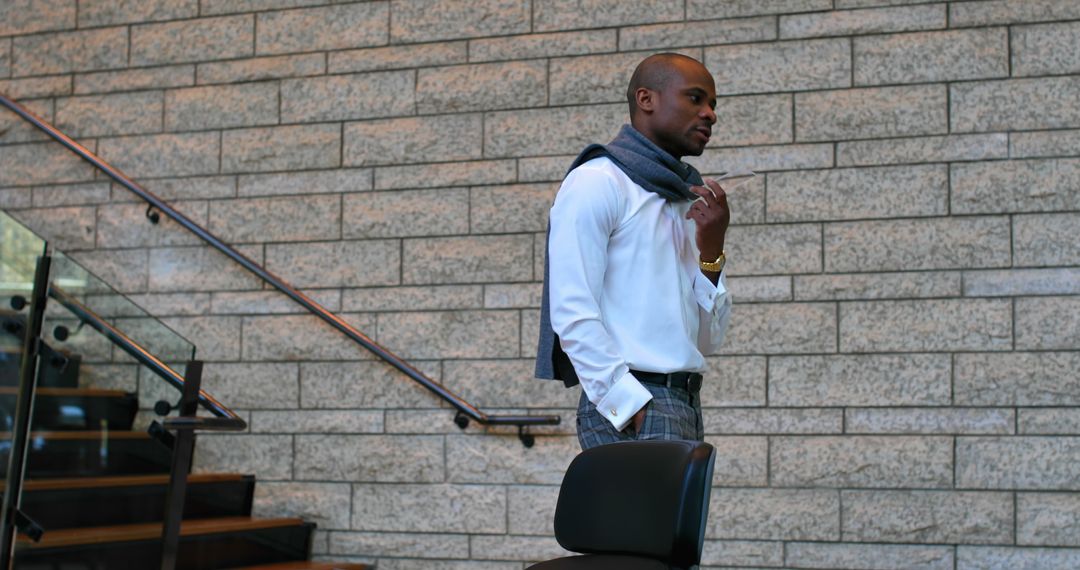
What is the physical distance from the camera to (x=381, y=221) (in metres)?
4.90

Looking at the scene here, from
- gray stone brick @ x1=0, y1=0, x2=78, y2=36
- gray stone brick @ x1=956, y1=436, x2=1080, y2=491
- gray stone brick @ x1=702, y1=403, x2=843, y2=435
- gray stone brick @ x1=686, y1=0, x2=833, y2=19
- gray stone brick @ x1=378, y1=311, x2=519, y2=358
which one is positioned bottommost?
gray stone brick @ x1=956, y1=436, x2=1080, y2=491

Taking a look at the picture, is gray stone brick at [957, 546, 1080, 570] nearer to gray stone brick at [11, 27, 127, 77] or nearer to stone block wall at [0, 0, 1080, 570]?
stone block wall at [0, 0, 1080, 570]

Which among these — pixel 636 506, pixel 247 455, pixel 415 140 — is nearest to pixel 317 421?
pixel 247 455

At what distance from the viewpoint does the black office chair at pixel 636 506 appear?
1899 millimetres

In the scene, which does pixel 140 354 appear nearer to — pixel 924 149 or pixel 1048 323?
pixel 924 149

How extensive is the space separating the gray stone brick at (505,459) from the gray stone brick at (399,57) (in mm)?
1407

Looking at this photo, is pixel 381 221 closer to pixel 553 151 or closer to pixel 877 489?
pixel 553 151

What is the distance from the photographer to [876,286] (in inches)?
171

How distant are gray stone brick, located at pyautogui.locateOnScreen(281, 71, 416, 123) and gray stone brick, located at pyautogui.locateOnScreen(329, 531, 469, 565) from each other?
1571mm

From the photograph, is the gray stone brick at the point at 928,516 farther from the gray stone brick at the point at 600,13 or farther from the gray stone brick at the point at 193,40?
the gray stone brick at the point at 193,40

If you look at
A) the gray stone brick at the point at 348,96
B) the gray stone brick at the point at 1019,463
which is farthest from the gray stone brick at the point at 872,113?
the gray stone brick at the point at 348,96

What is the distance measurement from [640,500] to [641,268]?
1.69 ft

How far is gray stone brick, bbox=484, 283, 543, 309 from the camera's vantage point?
15.3ft

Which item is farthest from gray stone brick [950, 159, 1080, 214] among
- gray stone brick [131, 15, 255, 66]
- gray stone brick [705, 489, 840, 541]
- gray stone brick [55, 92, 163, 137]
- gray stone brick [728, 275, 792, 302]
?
gray stone brick [55, 92, 163, 137]
